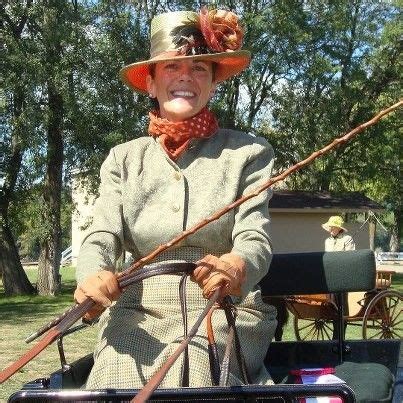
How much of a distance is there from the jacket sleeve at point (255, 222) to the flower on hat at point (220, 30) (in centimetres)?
33

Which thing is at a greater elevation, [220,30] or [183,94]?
[220,30]

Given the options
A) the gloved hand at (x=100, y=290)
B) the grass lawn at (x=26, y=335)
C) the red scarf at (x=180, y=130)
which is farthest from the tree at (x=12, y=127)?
the gloved hand at (x=100, y=290)

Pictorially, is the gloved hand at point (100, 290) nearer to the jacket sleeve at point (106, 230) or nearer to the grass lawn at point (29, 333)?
the jacket sleeve at point (106, 230)

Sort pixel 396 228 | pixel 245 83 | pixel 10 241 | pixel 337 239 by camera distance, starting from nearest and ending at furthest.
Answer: pixel 337 239 < pixel 10 241 < pixel 245 83 < pixel 396 228

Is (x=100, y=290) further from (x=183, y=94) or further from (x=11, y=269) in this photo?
(x=11, y=269)

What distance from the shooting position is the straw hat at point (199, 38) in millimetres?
2746

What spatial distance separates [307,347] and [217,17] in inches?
49.5

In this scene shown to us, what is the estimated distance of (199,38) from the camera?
9.15 feet

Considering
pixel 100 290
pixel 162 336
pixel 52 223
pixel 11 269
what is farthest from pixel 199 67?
pixel 11 269

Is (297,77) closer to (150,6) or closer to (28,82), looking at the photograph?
(150,6)

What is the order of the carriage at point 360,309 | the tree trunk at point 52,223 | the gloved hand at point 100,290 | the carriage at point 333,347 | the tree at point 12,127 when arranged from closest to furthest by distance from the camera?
1. the gloved hand at point 100,290
2. the carriage at point 333,347
3. the carriage at point 360,309
4. the tree at point 12,127
5. the tree trunk at point 52,223

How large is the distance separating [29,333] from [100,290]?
10191 mm

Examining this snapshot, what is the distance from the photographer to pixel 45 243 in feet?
75.0

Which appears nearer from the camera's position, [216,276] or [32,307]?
[216,276]
